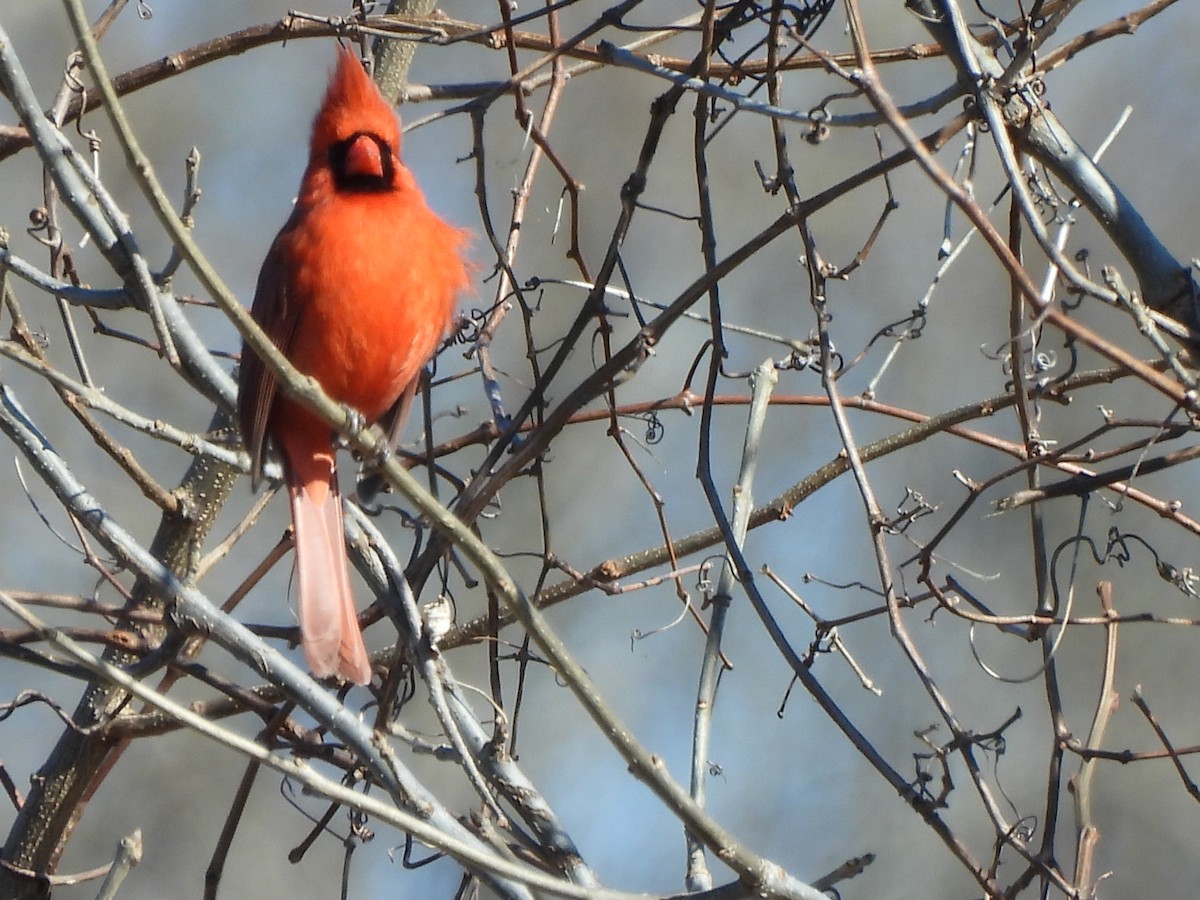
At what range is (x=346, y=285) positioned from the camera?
2.75 metres

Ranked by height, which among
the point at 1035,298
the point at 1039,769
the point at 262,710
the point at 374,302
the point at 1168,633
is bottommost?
the point at 262,710

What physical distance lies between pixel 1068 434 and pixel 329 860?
4383 mm

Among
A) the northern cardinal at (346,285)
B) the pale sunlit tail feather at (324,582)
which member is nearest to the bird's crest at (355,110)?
the northern cardinal at (346,285)

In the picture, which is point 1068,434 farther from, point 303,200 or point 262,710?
point 262,710

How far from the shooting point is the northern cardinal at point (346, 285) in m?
2.75

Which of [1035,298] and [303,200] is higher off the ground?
[303,200]

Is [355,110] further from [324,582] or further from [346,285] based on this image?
[324,582]

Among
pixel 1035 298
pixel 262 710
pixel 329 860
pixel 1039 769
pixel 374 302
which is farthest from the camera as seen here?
pixel 329 860

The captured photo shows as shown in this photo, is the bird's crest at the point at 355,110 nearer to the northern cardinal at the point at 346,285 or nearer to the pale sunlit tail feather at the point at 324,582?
the northern cardinal at the point at 346,285

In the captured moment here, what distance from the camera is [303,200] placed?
2.90m

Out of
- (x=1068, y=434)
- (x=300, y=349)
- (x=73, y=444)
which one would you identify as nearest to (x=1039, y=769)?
(x=1068, y=434)

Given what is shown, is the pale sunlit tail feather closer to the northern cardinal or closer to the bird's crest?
the northern cardinal

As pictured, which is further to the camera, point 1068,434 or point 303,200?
point 1068,434

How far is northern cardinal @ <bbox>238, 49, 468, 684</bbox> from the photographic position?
275 centimetres
